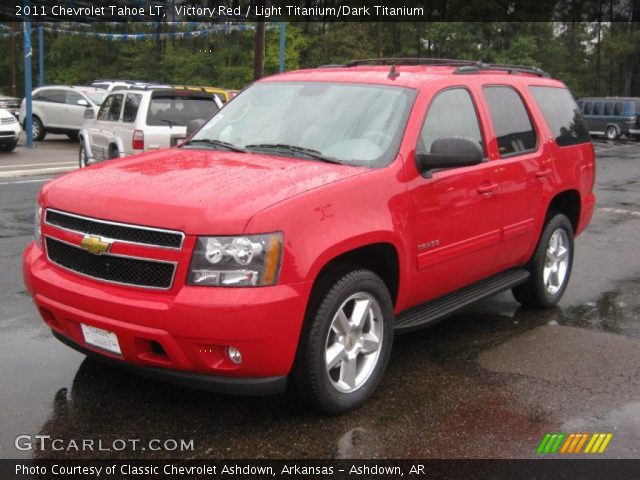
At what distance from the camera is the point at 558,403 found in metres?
4.10

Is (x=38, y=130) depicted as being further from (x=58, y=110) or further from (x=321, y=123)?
(x=321, y=123)

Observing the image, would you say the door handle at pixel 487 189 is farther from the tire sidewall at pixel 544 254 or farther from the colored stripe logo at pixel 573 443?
the colored stripe logo at pixel 573 443

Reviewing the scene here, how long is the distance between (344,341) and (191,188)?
44.6 inches

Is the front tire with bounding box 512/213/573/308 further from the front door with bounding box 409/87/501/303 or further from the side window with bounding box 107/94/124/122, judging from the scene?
the side window with bounding box 107/94/124/122

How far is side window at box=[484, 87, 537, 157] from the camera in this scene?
5.09 m

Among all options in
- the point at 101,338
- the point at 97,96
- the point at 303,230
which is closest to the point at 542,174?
the point at 303,230

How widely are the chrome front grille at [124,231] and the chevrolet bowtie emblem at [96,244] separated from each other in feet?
0.10

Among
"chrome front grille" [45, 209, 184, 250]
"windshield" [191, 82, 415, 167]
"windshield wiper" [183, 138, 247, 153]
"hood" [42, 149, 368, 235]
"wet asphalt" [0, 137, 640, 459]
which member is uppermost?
"windshield" [191, 82, 415, 167]

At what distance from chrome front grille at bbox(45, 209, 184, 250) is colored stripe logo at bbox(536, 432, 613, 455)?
2055 mm

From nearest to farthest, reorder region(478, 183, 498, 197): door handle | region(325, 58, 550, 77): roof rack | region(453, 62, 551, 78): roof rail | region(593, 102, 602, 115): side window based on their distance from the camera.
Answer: region(478, 183, 498, 197): door handle
region(453, 62, 551, 78): roof rail
region(325, 58, 550, 77): roof rack
region(593, 102, 602, 115): side window

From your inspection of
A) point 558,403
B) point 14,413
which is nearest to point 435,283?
point 558,403

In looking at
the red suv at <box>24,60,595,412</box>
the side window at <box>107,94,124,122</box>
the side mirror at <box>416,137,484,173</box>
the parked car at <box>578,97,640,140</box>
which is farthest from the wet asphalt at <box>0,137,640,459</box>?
the parked car at <box>578,97,640,140</box>

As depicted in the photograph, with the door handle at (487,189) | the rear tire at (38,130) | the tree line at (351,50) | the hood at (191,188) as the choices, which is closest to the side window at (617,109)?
the tree line at (351,50)

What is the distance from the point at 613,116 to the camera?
104ft
